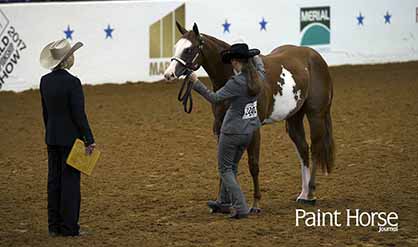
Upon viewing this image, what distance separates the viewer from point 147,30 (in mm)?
17094

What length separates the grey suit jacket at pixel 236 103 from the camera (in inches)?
313

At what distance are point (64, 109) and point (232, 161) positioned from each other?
161 centimetres

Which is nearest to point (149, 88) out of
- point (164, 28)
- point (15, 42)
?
point (164, 28)

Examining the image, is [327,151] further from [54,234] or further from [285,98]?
[54,234]

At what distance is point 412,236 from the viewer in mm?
7598

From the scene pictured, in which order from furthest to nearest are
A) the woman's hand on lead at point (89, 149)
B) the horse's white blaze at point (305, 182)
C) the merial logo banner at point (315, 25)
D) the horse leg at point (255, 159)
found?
the merial logo banner at point (315, 25), the horse's white blaze at point (305, 182), the horse leg at point (255, 159), the woman's hand on lead at point (89, 149)

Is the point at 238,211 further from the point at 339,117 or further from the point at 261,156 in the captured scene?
the point at 339,117

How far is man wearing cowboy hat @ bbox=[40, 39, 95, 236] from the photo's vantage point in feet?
25.0

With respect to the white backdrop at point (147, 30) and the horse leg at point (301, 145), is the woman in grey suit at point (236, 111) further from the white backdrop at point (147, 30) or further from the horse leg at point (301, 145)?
the white backdrop at point (147, 30)

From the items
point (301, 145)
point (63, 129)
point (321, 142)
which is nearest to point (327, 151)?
point (321, 142)

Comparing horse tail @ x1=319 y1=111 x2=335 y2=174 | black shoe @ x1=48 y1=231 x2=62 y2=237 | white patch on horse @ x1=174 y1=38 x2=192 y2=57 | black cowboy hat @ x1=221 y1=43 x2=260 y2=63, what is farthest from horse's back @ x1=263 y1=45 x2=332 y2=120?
black shoe @ x1=48 y1=231 x2=62 y2=237

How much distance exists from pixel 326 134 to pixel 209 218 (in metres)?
1.77

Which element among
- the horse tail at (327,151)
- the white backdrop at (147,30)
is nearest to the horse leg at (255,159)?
the horse tail at (327,151)

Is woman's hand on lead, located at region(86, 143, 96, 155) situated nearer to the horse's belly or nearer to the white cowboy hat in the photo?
the white cowboy hat
